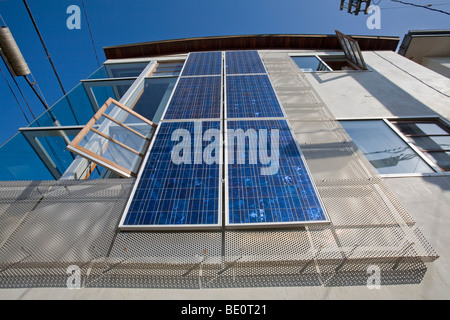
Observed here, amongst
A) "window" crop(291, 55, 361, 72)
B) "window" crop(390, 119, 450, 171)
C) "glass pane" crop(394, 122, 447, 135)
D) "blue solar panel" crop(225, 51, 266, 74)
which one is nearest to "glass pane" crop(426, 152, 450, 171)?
"window" crop(390, 119, 450, 171)

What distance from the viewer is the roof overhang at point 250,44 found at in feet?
46.4

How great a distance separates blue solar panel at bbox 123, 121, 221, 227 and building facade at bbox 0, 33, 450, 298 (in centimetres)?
3

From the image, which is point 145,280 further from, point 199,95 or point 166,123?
point 199,95

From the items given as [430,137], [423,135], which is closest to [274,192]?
[423,135]

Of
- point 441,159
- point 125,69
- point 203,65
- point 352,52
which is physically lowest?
point 441,159

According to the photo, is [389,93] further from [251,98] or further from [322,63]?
[251,98]

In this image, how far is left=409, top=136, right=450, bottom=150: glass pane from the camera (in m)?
6.07

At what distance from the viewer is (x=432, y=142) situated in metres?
6.25

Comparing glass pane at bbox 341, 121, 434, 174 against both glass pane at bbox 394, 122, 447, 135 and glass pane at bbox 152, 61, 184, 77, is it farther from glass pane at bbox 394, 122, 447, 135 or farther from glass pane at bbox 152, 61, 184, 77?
glass pane at bbox 152, 61, 184, 77

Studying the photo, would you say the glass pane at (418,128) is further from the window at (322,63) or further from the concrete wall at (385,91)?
the window at (322,63)

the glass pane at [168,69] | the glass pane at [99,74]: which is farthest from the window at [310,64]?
the glass pane at [99,74]

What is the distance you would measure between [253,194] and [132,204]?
8.31ft

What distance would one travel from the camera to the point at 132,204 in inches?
166

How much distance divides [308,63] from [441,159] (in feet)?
27.7
